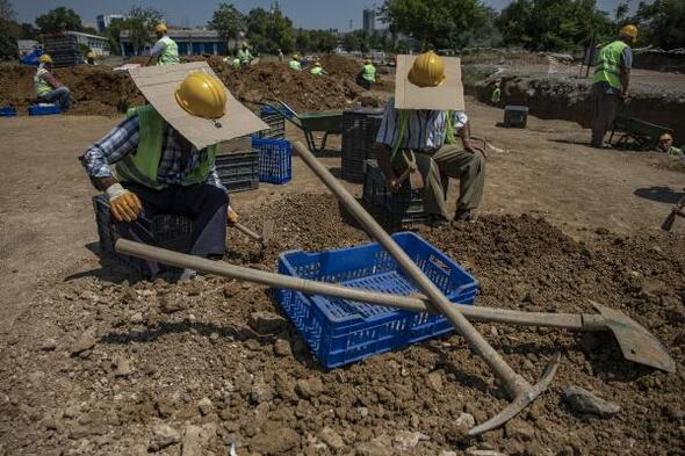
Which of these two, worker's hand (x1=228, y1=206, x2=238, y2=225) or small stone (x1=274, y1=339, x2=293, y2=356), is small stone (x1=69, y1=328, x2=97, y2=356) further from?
worker's hand (x1=228, y1=206, x2=238, y2=225)

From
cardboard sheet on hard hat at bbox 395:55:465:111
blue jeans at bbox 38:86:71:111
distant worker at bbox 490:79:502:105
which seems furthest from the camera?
distant worker at bbox 490:79:502:105

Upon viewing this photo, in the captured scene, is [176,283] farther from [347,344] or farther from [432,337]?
[432,337]

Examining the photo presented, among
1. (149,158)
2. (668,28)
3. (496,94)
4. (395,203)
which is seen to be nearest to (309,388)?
(149,158)

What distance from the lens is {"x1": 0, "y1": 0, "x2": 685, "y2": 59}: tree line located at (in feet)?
115

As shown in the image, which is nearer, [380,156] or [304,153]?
[304,153]

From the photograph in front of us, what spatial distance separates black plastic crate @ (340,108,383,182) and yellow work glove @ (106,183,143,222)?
3237 mm

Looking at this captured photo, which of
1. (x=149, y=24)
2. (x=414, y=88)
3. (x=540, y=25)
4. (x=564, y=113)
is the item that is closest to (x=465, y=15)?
(x=540, y=25)

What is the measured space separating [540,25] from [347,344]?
139ft

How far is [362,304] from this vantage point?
291 cm

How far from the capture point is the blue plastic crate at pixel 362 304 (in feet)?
7.86

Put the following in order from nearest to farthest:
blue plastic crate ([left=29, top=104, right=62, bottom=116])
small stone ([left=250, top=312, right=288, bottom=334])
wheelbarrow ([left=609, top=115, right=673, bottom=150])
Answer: small stone ([left=250, top=312, right=288, bottom=334])
wheelbarrow ([left=609, top=115, right=673, bottom=150])
blue plastic crate ([left=29, top=104, right=62, bottom=116])

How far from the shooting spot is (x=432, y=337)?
8.95ft

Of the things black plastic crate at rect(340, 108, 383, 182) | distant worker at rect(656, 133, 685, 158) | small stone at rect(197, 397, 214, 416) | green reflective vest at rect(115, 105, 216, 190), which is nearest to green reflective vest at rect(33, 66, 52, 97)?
black plastic crate at rect(340, 108, 383, 182)

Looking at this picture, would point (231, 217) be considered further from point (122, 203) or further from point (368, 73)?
point (368, 73)
